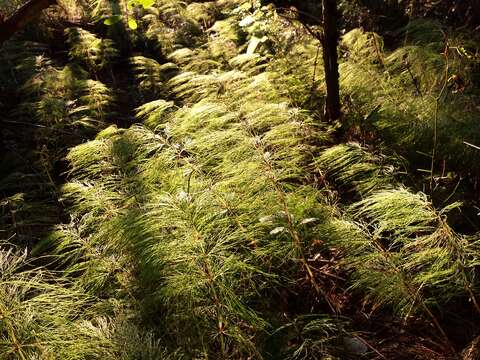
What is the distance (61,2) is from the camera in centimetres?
574

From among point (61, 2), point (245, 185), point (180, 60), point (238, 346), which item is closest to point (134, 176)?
point (245, 185)

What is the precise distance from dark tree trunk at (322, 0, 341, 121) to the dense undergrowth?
0.12 meters

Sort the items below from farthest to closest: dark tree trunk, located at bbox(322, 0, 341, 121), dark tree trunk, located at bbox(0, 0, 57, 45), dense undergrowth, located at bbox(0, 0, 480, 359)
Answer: dark tree trunk, located at bbox(322, 0, 341, 121)
dark tree trunk, located at bbox(0, 0, 57, 45)
dense undergrowth, located at bbox(0, 0, 480, 359)

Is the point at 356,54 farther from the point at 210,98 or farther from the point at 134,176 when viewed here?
the point at 134,176

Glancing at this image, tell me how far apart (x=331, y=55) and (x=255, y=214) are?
1.40 meters

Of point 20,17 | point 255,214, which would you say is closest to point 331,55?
point 255,214

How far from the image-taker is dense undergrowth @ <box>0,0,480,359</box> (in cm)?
165

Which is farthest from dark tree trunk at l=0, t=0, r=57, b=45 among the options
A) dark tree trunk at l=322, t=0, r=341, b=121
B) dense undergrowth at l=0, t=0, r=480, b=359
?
dark tree trunk at l=322, t=0, r=341, b=121

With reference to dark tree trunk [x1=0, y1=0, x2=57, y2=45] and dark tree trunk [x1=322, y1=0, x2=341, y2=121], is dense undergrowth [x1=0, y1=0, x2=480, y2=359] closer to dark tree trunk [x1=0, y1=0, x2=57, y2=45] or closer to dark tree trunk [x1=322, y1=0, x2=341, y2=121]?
dark tree trunk [x1=322, y1=0, x2=341, y2=121]

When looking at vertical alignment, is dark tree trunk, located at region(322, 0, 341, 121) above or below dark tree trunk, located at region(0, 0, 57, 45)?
below

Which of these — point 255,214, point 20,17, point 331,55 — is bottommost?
point 255,214

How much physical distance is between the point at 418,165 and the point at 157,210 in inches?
63.0

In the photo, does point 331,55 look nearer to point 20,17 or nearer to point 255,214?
point 255,214

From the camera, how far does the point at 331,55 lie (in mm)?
2924
